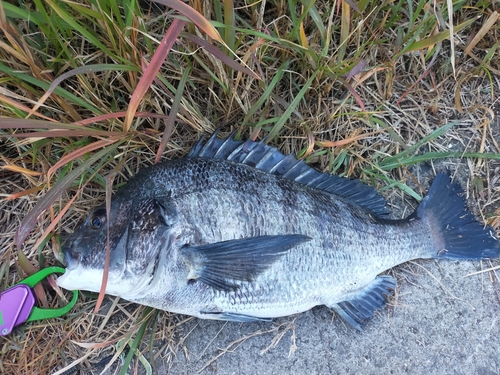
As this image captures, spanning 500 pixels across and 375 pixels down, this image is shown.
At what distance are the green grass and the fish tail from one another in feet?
0.42

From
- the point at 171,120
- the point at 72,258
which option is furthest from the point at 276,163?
the point at 72,258

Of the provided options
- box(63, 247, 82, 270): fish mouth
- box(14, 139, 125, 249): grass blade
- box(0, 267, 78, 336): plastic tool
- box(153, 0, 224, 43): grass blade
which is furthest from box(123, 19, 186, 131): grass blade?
box(0, 267, 78, 336): plastic tool

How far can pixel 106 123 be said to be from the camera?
185 centimetres

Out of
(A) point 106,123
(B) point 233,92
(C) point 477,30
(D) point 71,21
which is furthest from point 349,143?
(D) point 71,21

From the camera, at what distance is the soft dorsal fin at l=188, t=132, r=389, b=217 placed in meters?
1.85

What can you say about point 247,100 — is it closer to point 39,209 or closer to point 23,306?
point 39,209

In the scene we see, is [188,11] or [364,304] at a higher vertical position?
[188,11]

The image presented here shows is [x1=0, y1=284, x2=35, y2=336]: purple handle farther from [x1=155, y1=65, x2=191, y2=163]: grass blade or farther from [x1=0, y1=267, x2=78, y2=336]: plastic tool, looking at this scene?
[x1=155, y1=65, x2=191, y2=163]: grass blade

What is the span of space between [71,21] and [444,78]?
1.91m

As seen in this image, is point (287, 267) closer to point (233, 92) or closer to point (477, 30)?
point (233, 92)

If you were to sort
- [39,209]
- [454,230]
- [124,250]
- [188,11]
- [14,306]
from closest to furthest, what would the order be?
[188,11]
[39,209]
[124,250]
[14,306]
[454,230]

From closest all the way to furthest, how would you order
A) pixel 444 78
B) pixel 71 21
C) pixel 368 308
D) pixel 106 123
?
1. pixel 71 21
2. pixel 106 123
3. pixel 368 308
4. pixel 444 78

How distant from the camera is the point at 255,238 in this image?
1.63m

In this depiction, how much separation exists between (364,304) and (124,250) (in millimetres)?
1213
